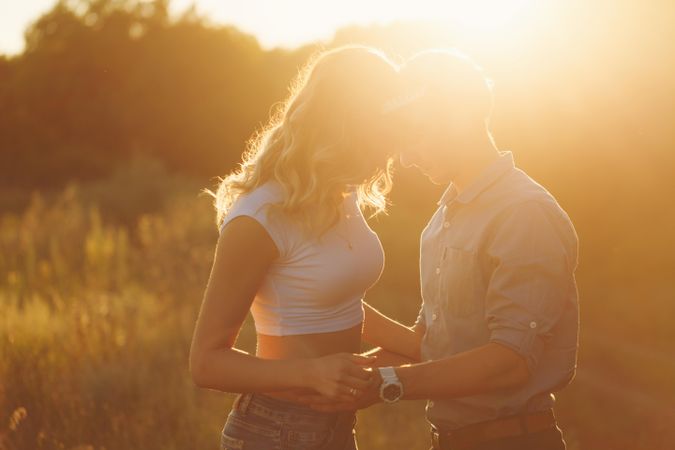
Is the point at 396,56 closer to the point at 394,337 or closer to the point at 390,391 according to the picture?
the point at 394,337

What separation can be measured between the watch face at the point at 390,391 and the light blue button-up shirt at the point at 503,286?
146 mm

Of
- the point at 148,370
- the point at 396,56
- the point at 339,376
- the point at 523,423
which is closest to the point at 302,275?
the point at 339,376

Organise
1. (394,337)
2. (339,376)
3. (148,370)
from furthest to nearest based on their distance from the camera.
Result: (148,370), (394,337), (339,376)

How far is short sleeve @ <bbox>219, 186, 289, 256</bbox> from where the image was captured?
259cm

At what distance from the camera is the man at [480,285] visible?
2.57 metres

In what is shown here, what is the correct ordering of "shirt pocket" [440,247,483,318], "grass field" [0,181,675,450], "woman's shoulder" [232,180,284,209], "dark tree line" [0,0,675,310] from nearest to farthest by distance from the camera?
"woman's shoulder" [232,180,284,209] < "shirt pocket" [440,247,483,318] < "grass field" [0,181,675,450] < "dark tree line" [0,0,675,310]

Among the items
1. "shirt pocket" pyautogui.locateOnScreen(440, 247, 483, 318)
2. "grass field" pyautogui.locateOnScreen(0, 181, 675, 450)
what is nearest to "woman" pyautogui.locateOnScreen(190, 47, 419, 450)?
"shirt pocket" pyautogui.locateOnScreen(440, 247, 483, 318)

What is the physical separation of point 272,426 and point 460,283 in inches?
31.4

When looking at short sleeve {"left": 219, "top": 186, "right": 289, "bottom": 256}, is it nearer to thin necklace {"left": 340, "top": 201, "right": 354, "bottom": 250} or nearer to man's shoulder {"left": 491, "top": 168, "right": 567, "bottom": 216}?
thin necklace {"left": 340, "top": 201, "right": 354, "bottom": 250}

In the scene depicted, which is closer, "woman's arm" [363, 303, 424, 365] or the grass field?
"woman's arm" [363, 303, 424, 365]

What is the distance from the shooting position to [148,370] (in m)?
6.79

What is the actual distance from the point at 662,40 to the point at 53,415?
9441 millimetres

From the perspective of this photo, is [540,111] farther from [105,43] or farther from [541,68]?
[105,43]

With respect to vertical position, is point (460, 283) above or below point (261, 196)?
below
